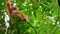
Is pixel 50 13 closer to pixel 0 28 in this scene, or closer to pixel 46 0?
pixel 46 0

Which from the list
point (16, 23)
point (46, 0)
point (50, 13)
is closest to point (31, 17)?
point (16, 23)

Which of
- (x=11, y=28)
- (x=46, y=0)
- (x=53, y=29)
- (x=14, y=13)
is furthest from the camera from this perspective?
(x=46, y=0)

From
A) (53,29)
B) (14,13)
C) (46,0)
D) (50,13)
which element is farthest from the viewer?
(46,0)

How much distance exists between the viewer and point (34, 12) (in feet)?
3.39

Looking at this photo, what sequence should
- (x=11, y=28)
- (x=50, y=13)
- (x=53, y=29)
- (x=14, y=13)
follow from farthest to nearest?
(x=50, y=13) < (x=53, y=29) < (x=11, y=28) < (x=14, y=13)

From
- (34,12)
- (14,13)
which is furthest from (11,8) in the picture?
(34,12)

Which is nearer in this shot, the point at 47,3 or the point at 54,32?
the point at 54,32

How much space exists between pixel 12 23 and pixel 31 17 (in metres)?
0.12

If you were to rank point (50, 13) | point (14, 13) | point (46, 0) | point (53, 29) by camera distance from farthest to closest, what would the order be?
1. point (46, 0)
2. point (50, 13)
3. point (53, 29)
4. point (14, 13)

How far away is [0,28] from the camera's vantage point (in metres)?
0.88

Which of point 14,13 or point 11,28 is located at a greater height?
point 14,13

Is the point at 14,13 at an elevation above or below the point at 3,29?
above

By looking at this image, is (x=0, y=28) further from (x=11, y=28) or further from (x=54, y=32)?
(x=54, y=32)

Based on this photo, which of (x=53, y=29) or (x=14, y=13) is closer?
(x=14, y=13)
